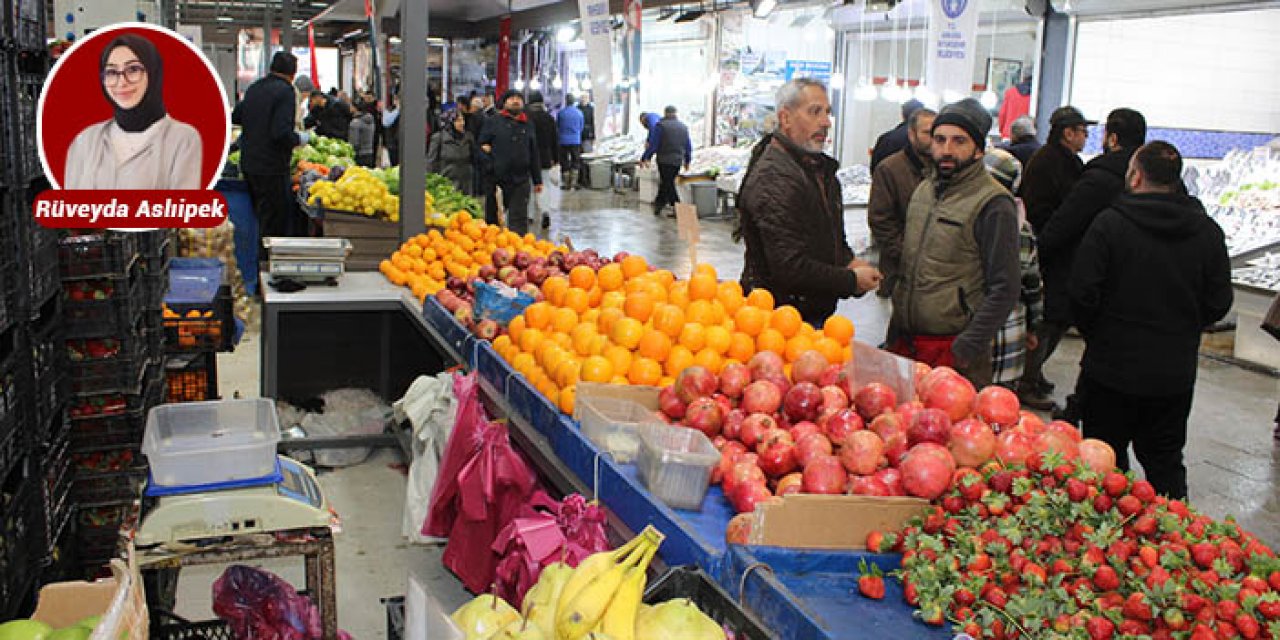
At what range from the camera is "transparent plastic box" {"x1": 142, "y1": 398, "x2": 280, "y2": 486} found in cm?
307

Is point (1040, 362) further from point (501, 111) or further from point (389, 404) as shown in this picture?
point (501, 111)

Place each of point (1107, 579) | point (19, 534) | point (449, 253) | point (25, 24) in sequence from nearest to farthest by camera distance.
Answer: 1. point (1107, 579)
2. point (19, 534)
3. point (25, 24)
4. point (449, 253)

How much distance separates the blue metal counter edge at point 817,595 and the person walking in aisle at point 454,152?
12.0 m

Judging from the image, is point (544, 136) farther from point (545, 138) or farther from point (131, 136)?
point (131, 136)

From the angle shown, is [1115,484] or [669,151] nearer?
[1115,484]

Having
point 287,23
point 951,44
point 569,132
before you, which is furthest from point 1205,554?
point 287,23

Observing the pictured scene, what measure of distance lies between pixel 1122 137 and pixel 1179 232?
2.15 m

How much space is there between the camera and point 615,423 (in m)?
3.02

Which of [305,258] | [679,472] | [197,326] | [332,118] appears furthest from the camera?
[332,118]

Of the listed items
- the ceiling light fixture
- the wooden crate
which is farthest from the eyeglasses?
the ceiling light fixture

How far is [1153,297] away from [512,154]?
9.25 m

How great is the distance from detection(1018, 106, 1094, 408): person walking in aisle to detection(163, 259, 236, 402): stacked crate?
456 centimetres

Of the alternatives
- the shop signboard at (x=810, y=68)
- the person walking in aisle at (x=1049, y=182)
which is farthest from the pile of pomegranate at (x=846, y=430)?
the shop signboard at (x=810, y=68)

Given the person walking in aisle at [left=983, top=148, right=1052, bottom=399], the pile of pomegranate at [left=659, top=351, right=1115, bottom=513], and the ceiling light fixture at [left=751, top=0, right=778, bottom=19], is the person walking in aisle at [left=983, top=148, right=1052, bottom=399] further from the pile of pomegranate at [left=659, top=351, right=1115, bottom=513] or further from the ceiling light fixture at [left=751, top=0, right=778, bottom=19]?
the ceiling light fixture at [left=751, top=0, right=778, bottom=19]
